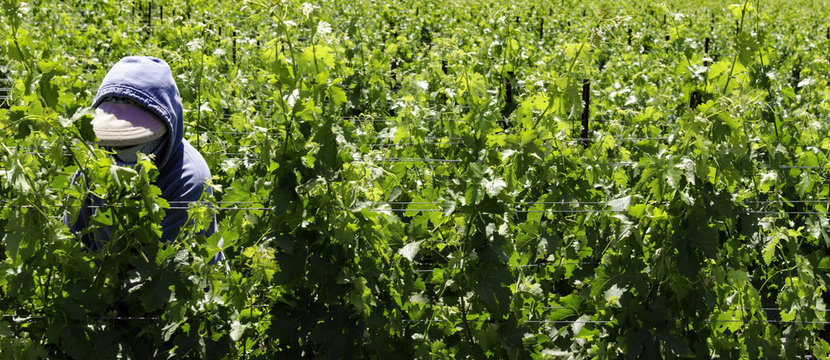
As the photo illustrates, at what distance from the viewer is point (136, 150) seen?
2957 millimetres

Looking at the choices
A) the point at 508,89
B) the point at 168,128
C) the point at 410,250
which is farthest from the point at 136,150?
the point at 508,89

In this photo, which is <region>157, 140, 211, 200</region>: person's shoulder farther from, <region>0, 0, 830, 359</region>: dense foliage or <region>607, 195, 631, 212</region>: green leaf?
<region>607, 195, 631, 212</region>: green leaf

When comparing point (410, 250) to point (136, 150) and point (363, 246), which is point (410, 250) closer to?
point (363, 246)

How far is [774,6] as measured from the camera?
866 inches

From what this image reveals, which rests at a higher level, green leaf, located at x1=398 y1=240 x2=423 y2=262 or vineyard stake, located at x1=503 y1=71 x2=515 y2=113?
green leaf, located at x1=398 y1=240 x2=423 y2=262

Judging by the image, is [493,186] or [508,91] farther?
[508,91]

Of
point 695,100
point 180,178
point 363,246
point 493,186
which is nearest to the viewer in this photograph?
point 493,186

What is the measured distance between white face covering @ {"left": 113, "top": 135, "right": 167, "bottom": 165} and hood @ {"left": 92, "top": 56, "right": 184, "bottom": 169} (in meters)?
0.03

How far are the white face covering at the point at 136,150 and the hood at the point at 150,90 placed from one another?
0.03 m

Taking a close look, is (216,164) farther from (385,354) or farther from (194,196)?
(385,354)

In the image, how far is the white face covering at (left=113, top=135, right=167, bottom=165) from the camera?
9.68 feet

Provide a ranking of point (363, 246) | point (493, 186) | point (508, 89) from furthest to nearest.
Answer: point (508, 89), point (363, 246), point (493, 186)

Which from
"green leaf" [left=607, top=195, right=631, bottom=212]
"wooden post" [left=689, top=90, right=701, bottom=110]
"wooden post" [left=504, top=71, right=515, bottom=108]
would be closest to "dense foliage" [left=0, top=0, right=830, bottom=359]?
"green leaf" [left=607, top=195, right=631, bottom=212]

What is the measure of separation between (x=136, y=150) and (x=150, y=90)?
22 cm
